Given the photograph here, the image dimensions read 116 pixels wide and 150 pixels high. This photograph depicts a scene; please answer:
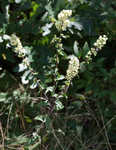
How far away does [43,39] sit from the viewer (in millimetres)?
2104

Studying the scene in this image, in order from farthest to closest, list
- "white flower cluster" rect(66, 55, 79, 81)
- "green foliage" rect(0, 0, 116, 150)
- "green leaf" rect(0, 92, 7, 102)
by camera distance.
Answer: "green leaf" rect(0, 92, 7, 102), "green foliage" rect(0, 0, 116, 150), "white flower cluster" rect(66, 55, 79, 81)

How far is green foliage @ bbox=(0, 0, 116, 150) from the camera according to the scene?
1873mm

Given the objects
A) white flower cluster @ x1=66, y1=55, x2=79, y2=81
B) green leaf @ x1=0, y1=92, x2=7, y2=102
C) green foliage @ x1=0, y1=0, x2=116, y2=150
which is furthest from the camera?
green leaf @ x1=0, y1=92, x2=7, y2=102

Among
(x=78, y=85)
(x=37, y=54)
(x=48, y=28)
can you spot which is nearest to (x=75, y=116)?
(x=78, y=85)

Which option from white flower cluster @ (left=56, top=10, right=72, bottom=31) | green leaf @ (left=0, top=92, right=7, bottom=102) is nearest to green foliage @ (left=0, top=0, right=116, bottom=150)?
green leaf @ (left=0, top=92, right=7, bottom=102)

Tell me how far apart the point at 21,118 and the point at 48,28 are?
699 millimetres

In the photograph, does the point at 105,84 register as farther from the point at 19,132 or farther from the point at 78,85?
the point at 19,132

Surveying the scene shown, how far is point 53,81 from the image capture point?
2.00 metres

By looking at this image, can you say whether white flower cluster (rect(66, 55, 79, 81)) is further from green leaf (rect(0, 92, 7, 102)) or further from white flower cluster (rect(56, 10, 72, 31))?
green leaf (rect(0, 92, 7, 102))

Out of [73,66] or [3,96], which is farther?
[3,96]

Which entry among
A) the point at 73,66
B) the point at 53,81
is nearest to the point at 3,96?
the point at 53,81

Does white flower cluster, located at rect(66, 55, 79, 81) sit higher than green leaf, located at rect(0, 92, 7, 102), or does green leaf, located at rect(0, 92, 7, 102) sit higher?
white flower cluster, located at rect(66, 55, 79, 81)

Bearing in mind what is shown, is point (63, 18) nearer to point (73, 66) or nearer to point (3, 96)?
point (73, 66)

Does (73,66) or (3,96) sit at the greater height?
(73,66)
